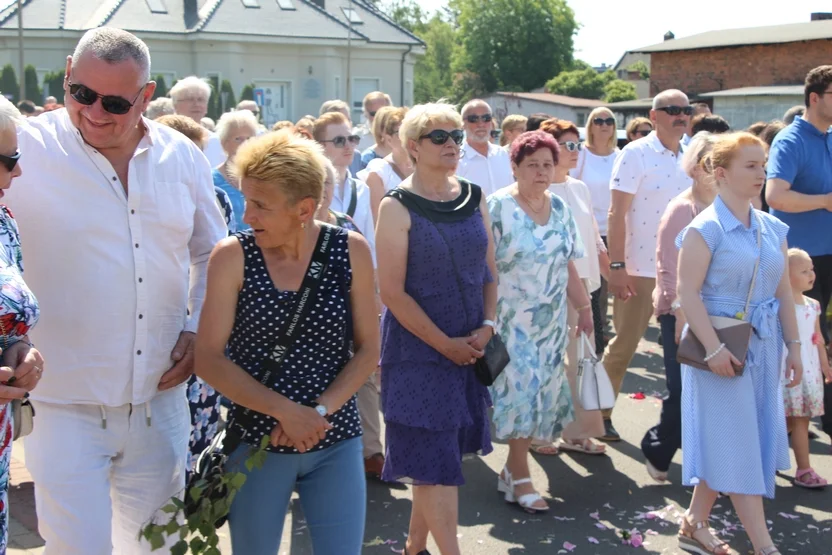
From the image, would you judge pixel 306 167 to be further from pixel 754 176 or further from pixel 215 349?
pixel 754 176

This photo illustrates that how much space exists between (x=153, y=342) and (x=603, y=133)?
20.9 feet

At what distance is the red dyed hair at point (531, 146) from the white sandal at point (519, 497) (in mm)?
1789

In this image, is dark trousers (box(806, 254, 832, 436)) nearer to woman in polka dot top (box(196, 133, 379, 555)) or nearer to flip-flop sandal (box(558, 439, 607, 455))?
flip-flop sandal (box(558, 439, 607, 455))

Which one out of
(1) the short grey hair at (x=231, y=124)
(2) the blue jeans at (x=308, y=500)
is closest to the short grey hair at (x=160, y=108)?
(1) the short grey hair at (x=231, y=124)

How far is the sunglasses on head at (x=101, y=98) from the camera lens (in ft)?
10.2

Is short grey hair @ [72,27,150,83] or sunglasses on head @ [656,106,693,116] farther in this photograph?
sunglasses on head @ [656,106,693,116]

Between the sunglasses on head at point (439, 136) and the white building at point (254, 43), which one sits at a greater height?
the white building at point (254, 43)

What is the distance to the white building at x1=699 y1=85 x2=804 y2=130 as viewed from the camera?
33312 mm

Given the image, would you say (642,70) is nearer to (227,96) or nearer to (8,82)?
(227,96)

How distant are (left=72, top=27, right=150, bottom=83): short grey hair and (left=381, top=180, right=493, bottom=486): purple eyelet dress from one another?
64.7 inches

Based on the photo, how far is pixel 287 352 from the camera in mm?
3207

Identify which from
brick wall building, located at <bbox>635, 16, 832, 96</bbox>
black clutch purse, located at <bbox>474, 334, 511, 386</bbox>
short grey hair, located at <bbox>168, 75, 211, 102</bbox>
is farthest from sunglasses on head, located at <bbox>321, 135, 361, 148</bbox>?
brick wall building, located at <bbox>635, 16, 832, 96</bbox>

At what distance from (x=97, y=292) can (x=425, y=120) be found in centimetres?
202

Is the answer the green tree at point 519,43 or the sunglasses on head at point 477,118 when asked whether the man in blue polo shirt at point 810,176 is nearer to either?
the sunglasses on head at point 477,118
